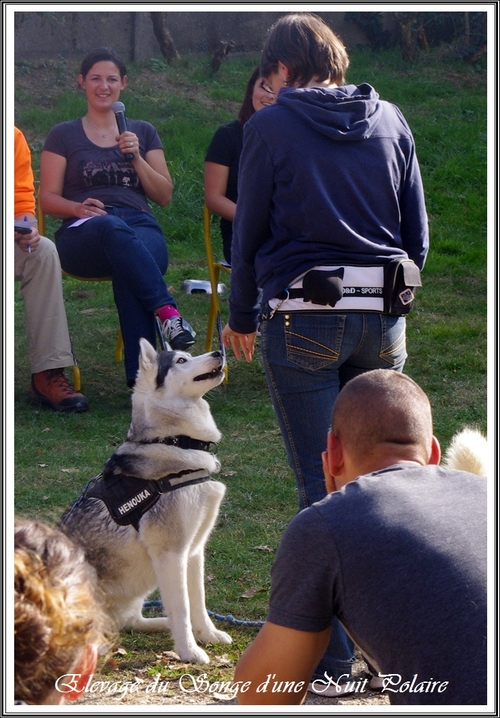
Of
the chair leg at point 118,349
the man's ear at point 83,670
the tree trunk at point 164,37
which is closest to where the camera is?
the man's ear at point 83,670

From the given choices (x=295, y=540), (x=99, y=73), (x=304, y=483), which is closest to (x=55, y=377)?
(x=99, y=73)

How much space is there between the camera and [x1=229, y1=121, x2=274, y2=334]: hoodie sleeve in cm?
264

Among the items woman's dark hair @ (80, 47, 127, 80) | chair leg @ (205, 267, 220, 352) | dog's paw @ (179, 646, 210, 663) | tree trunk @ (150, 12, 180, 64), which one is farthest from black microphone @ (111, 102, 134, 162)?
tree trunk @ (150, 12, 180, 64)

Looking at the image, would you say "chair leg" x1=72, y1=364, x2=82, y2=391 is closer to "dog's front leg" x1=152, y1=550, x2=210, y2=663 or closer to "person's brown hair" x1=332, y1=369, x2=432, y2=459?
"dog's front leg" x1=152, y1=550, x2=210, y2=663

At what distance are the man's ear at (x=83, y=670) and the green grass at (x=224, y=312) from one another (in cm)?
157

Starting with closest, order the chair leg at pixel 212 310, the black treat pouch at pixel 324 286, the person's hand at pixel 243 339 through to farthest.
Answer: the black treat pouch at pixel 324 286 → the person's hand at pixel 243 339 → the chair leg at pixel 212 310

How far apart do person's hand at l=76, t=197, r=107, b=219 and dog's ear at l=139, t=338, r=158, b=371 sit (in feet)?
6.94

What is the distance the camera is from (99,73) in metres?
5.66

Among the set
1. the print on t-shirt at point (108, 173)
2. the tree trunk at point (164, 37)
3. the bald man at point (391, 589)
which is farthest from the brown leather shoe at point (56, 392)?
the tree trunk at point (164, 37)

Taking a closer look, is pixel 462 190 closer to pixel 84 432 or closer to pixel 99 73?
pixel 99 73

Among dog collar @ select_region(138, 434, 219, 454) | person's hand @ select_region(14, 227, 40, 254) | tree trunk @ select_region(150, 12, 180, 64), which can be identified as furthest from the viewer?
tree trunk @ select_region(150, 12, 180, 64)

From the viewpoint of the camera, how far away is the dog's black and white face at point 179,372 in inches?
139

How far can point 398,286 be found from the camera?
2.65 meters

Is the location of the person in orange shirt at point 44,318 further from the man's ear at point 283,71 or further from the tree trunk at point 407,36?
the tree trunk at point 407,36
